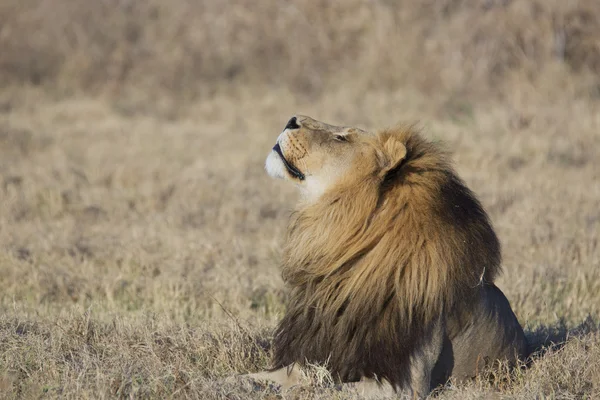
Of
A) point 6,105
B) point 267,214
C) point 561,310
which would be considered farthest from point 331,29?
point 561,310

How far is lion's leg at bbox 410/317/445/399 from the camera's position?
12.2 ft

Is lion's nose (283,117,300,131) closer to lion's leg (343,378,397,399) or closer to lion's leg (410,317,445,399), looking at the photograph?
lion's leg (410,317,445,399)

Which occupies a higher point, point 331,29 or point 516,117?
point 331,29

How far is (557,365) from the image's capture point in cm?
416

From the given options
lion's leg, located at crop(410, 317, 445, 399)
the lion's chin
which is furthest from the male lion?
the lion's chin

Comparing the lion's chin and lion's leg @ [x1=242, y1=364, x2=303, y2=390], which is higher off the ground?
the lion's chin

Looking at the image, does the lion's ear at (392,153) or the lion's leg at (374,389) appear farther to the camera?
the lion's ear at (392,153)

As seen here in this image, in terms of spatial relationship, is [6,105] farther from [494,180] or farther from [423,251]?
[423,251]

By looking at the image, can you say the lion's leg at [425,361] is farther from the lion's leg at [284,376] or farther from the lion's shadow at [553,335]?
the lion's shadow at [553,335]

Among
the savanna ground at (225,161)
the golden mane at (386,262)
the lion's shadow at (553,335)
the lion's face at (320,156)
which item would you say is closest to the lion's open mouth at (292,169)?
the lion's face at (320,156)

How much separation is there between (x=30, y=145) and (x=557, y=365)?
8.18 meters

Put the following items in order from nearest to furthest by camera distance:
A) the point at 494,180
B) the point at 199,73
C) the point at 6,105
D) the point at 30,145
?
1. the point at 494,180
2. the point at 30,145
3. the point at 6,105
4. the point at 199,73

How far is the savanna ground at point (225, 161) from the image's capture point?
4.23 metres

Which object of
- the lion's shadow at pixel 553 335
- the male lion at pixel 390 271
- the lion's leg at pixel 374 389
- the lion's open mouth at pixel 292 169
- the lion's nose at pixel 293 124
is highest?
the lion's nose at pixel 293 124
